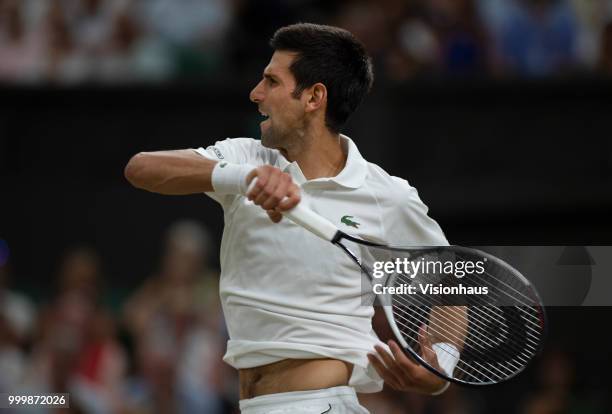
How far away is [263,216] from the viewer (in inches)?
191

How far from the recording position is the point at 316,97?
Answer: 5.06 meters

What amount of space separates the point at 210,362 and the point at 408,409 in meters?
1.47

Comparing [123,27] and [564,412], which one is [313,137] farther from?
[123,27]

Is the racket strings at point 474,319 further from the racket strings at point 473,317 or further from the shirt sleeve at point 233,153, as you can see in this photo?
the shirt sleeve at point 233,153

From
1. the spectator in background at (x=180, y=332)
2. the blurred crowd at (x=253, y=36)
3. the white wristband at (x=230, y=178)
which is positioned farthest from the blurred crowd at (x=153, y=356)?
the white wristband at (x=230, y=178)

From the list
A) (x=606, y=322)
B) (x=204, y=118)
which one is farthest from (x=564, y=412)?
(x=204, y=118)

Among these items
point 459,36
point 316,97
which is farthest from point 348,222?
point 459,36

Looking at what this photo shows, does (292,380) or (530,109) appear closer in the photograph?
(292,380)

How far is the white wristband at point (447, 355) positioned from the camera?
4727mm

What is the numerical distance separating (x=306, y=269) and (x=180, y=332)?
15.2 feet

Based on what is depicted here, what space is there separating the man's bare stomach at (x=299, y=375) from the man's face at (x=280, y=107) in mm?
864

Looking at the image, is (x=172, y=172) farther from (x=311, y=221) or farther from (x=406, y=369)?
(x=406, y=369)

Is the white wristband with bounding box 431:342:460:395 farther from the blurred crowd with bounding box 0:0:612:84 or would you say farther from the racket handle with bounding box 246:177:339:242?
the blurred crowd with bounding box 0:0:612:84

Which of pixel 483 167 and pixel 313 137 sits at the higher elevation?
pixel 313 137
